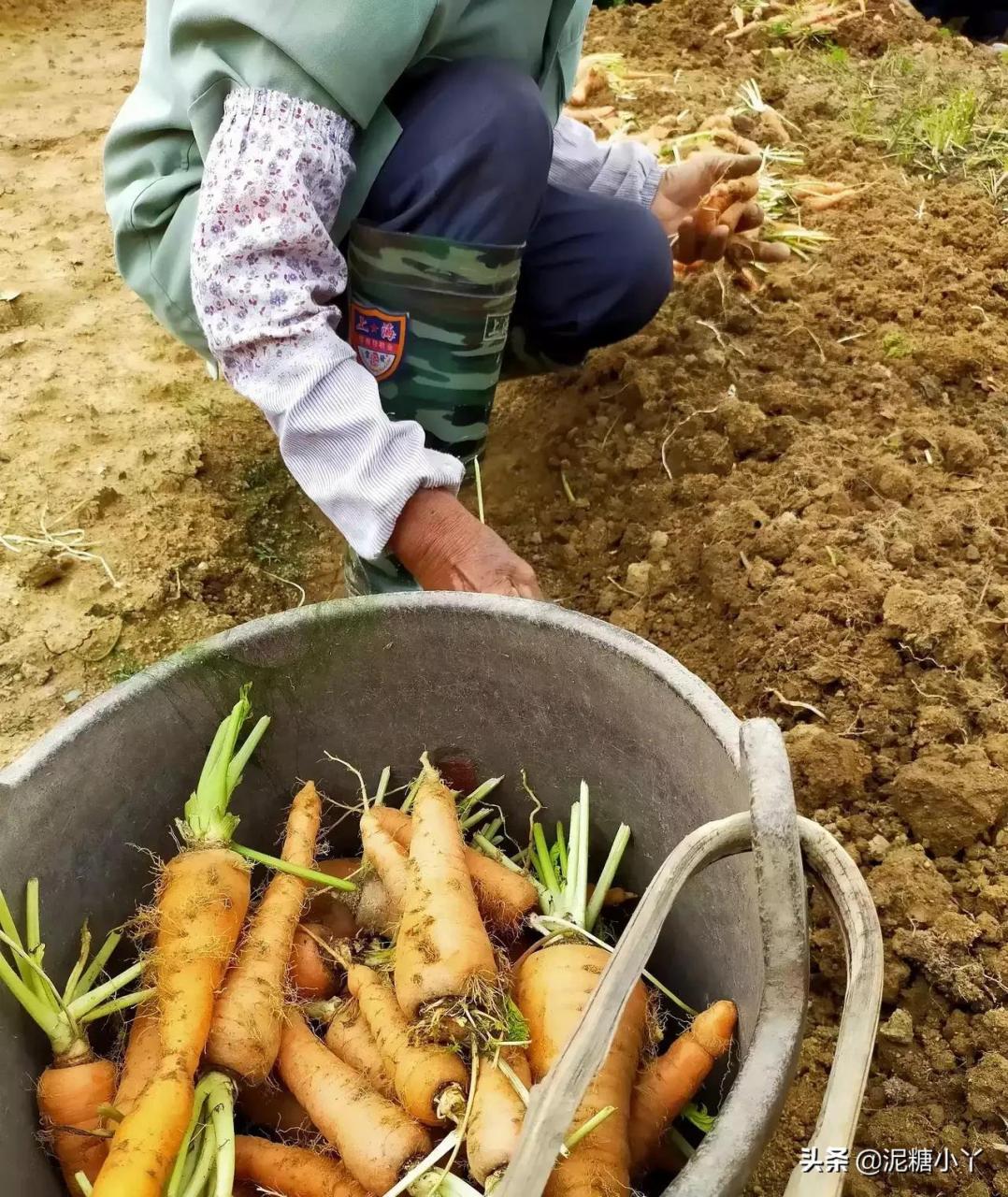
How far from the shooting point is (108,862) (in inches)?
41.5

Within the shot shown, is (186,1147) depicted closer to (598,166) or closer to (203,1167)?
(203,1167)

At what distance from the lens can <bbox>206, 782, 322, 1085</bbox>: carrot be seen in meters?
0.97

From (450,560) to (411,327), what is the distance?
46 cm

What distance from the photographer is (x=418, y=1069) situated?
3.00ft

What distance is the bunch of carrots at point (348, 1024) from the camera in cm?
88

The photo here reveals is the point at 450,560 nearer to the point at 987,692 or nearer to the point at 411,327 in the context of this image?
the point at 411,327

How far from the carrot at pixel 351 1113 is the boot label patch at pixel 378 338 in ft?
3.16

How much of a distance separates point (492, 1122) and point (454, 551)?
658mm

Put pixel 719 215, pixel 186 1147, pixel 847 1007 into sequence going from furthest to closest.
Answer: pixel 719 215
pixel 186 1147
pixel 847 1007

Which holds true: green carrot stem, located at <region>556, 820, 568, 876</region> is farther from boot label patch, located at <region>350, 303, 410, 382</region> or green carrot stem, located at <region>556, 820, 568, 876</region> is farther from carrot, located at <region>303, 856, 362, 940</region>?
boot label patch, located at <region>350, 303, 410, 382</region>

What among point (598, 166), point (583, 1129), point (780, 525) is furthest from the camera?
point (598, 166)

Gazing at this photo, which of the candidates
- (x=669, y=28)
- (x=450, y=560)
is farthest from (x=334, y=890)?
(x=669, y=28)

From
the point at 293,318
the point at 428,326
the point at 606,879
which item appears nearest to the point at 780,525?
the point at 428,326

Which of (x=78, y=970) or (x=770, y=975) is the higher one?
(x=770, y=975)
